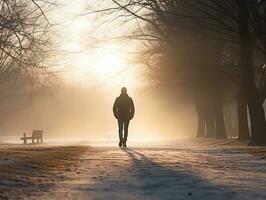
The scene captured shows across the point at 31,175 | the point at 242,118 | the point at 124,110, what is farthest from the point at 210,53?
the point at 31,175

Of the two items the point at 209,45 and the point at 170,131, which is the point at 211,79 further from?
the point at 170,131

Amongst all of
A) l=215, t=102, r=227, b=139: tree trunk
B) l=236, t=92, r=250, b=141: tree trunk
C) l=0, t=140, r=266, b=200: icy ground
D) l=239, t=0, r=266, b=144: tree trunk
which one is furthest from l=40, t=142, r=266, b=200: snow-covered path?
l=215, t=102, r=227, b=139: tree trunk

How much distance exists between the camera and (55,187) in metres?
8.19

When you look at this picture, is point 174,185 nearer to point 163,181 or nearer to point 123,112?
point 163,181

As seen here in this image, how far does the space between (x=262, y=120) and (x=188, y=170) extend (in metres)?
12.4

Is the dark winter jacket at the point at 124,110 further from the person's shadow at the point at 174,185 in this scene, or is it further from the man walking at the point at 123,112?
Answer: the person's shadow at the point at 174,185

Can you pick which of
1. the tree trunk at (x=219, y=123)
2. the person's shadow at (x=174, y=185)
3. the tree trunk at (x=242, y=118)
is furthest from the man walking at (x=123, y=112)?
the tree trunk at (x=219, y=123)

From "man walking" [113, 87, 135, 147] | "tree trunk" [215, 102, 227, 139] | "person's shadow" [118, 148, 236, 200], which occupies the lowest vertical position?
"person's shadow" [118, 148, 236, 200]

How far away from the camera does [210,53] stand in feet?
110

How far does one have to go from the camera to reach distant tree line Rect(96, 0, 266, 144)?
22297mm

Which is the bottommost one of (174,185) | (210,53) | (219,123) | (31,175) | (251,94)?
(174,185)

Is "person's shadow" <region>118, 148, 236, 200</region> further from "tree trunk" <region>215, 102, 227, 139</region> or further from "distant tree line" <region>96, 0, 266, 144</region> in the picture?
"tree trunk" <region>215, 102, 227, 139</region>

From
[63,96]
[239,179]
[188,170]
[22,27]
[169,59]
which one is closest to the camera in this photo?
[239,179]

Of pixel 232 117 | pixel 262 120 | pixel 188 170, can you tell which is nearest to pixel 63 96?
pixel 232 117
